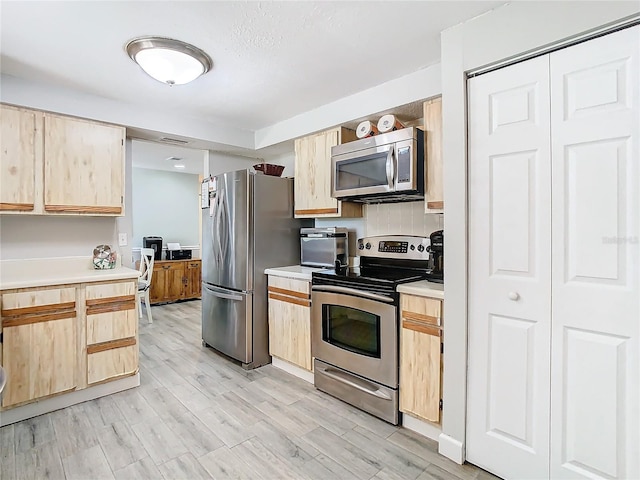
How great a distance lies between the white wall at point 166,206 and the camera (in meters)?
6.11

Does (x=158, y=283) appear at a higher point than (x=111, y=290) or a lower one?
lower

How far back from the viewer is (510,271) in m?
1.71

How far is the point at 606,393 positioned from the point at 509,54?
5.21ft

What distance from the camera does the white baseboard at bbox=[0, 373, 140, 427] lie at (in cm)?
225

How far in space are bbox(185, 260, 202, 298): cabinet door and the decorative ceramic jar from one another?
2.91 m

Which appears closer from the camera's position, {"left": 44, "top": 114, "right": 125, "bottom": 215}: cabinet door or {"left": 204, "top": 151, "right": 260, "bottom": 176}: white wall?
{"left": 44, "top": 114, "right": 125, "bottom": 215}: cabinet door

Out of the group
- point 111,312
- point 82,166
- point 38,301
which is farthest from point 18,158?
point 111,312

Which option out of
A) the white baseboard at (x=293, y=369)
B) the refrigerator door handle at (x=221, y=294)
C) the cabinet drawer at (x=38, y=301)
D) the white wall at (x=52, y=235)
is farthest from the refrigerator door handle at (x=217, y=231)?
the cabinet drawer at (x=38, y=301)

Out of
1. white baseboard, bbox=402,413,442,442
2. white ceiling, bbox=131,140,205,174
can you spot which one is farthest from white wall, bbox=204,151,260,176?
white baseboard, bbox=402,413,442,442

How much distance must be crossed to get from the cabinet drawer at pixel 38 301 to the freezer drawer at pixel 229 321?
1.20 m

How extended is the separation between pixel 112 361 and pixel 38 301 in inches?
26.7

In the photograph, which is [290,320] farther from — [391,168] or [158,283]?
[158,283]

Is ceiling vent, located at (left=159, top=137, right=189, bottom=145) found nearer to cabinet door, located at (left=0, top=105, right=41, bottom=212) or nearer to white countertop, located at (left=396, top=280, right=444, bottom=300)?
cabinet door, located at (left=0, top=105, right=41, bottom=212)

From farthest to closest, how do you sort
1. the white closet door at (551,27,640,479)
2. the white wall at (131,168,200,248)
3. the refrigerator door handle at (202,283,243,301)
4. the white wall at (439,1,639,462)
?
the white wall at (131,168,200,248) → the refrigerator door handle at (202,283,243,301) → the white wall at (439,1,639,462) → the white closet door at (551,27,640,479)
